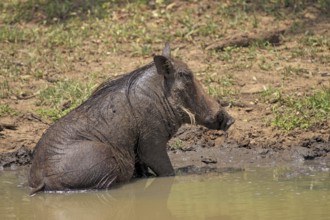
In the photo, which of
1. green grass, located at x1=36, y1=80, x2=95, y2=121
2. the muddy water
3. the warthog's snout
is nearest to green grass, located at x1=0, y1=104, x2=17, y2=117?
green grass, located at x1=36, y1=80, x2=95, y2=121

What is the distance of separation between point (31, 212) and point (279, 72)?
4.71 metres

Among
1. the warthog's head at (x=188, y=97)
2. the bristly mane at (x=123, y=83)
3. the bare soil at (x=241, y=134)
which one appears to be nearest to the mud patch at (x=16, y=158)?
the bare soil at (x=241, y=134)

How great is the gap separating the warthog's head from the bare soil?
617 mm

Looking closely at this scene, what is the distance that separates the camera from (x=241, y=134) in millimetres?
10234

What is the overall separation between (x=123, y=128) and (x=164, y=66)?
72cm

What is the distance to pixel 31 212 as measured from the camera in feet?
26.1

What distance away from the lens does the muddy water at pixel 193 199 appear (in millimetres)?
7672

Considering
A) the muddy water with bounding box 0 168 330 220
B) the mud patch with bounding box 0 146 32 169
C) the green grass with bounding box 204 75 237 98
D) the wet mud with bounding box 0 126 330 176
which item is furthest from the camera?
the green grass with bounding box 204 75 237 98

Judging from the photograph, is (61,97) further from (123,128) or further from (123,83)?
(123,128)

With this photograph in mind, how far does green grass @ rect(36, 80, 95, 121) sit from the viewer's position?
1087 centimetres

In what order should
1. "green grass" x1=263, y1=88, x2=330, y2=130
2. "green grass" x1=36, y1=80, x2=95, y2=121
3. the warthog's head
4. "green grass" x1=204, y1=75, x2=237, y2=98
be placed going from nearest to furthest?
1. the warthog's head
2. "green grass" x1=263, y1=88, x2=330, y2=130
3. "green grass" x1=36, y1=80, x2=95, y2=121
4. "green grass" x1=204, y1=75, x2=237, y2=98

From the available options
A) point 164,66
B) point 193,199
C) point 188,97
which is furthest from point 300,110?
point 193,199

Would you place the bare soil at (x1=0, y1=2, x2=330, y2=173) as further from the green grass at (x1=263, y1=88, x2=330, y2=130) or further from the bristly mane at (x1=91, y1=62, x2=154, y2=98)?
the bristly mane at (x1=91, y1=62, x2=154, y2=98)

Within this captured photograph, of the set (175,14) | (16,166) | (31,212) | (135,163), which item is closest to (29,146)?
(16,166)
